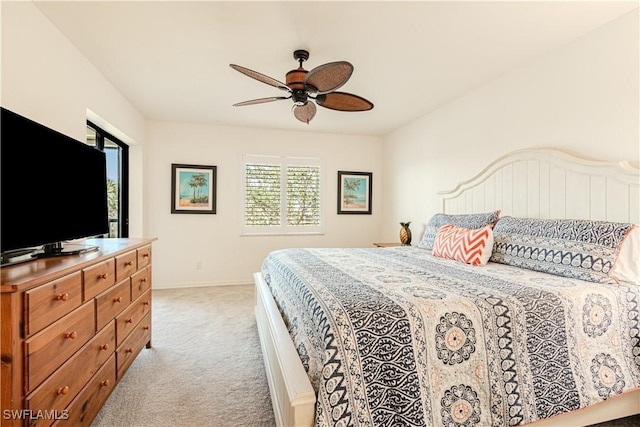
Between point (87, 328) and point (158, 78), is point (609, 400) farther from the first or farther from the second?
point (158, 78)

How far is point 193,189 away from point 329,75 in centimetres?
324

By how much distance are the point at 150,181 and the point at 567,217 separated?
4.68 m

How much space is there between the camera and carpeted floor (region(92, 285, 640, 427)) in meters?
1.76

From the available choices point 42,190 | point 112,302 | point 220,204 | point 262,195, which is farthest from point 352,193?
point 42,190

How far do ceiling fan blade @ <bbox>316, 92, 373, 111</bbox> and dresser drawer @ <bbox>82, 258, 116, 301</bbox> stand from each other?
5.94 ft

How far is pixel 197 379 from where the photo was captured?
84.7 inches

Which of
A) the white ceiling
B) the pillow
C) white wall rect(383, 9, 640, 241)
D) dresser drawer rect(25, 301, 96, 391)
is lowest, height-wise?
dresser drawer rect(25, 301, 96, 391)

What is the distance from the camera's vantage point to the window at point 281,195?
4812 millimetres

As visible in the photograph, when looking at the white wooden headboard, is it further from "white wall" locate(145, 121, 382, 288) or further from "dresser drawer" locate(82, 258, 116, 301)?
"dresser drawer" locate(82, 258, 116, 301)

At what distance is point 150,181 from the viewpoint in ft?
14.5

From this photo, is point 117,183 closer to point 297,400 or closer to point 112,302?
point 112,302

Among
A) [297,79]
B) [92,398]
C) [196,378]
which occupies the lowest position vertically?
[196,378]

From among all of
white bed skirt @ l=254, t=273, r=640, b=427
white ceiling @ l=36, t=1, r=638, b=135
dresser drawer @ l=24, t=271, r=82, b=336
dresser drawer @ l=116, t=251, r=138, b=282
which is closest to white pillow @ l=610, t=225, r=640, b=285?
white bed skirt @ l=254, t=273, r=640, b=427

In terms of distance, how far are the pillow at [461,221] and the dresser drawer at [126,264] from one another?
8.25 feet
